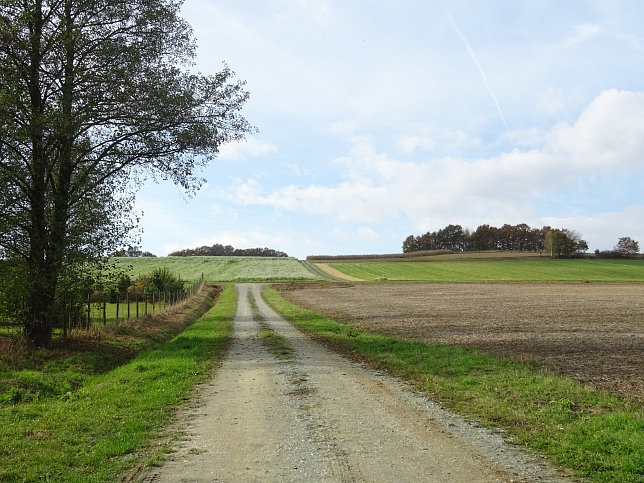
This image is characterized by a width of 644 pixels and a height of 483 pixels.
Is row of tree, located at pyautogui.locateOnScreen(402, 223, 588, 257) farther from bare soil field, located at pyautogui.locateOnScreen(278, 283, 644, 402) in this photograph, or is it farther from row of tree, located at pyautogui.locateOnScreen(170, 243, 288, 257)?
bare soil field, located at pyautogui.locateOnScreen(278, 283, 644, 402)

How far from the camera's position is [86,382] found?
1424 centimetres

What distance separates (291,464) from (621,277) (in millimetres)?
104021

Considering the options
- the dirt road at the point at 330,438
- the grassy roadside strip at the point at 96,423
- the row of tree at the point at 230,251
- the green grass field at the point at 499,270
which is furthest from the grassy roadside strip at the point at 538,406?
the row of tree at the point at 230,251

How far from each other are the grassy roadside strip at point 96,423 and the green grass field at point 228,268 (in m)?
79.3

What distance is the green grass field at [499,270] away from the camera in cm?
9388

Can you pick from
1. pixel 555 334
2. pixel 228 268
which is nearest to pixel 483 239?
pixel 228 268

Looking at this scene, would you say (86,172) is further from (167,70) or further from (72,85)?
(167,70)

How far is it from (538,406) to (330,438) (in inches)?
170

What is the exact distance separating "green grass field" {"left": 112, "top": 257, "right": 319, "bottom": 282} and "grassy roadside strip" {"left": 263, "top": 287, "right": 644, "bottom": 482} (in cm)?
8151

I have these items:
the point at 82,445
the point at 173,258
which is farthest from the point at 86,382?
the point at 173,258

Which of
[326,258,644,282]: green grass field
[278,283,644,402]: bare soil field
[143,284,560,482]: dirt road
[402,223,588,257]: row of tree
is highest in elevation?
[402,223,588,257]: row of tree

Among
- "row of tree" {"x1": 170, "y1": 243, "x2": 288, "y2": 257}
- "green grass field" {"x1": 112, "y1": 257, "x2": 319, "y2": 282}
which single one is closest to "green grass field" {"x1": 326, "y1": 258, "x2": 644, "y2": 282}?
"green grass field" {"x1": 112, "y1": 257, "x2": 319, "y2": 282}

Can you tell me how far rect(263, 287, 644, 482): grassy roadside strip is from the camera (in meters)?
6.72

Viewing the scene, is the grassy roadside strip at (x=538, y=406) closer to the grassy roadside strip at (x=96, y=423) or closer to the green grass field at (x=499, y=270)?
the grassy roadside strip at (x=96, y=423)
